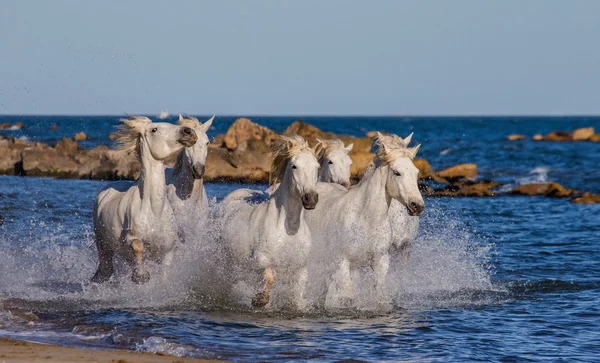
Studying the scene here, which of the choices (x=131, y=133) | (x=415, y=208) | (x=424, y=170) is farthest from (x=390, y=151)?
(x=424, y=170)

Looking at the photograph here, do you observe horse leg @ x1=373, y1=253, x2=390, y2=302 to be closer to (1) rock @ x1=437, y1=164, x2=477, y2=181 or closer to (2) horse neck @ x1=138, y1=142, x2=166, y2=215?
(2) horse neck @ x1=138, y1=142, x2=166, y2=215

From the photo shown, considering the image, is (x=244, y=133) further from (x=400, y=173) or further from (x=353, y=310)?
(x=400, y=173)

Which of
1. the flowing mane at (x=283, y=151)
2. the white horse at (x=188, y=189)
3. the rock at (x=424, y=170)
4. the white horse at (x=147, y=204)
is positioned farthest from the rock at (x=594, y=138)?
the white horse at (x=147, y=204)

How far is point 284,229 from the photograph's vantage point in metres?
9.34

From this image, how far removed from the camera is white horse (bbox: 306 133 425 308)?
982 centimetres

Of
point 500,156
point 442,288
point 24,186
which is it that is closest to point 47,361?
point 442,288

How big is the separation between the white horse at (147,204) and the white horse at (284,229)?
910 millimetres

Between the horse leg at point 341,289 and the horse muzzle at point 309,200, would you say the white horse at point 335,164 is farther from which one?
the horse muzzle at point 309,200

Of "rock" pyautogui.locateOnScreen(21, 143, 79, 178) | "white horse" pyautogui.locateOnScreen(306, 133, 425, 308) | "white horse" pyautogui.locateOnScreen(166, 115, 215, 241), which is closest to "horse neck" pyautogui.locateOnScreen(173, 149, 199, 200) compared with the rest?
"white horse" pyautogui.locateOnScreen(166, 115, 215, 241)

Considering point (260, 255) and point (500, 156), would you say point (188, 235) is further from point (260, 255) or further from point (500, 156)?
point (500, 156)

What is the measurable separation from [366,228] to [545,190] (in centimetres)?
1924

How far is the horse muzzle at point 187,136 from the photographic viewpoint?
9.79 m

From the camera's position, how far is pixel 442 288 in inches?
475

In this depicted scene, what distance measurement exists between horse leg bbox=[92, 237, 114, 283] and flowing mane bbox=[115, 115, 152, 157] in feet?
3.80
